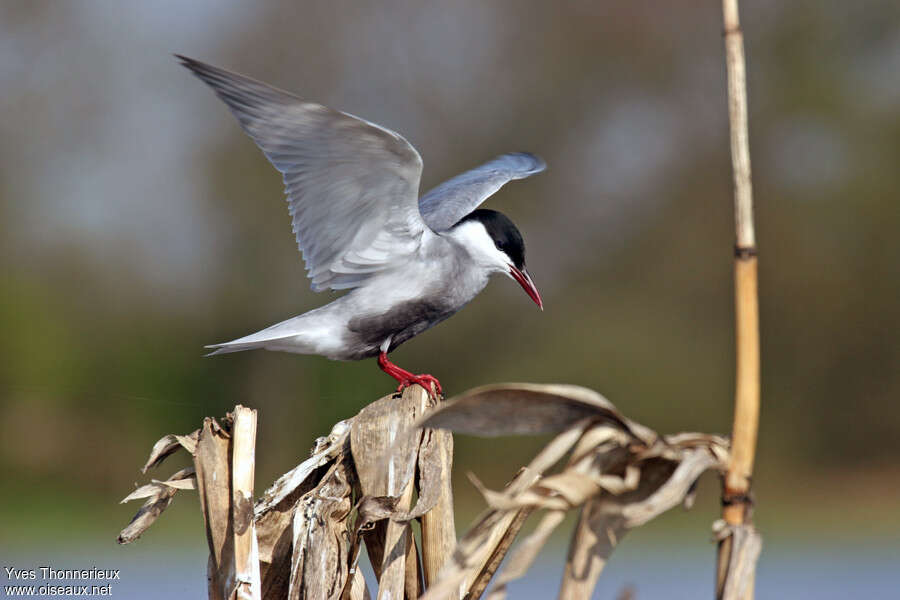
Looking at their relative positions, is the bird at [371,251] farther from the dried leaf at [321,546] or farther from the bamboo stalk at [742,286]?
the bamboo stalk at [742,286]

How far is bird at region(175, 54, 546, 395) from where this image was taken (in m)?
2.51

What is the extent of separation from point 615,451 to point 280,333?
1.91 meters

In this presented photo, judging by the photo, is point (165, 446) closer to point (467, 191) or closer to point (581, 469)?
point (581, 469)

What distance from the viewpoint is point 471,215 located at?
2947 millimetres

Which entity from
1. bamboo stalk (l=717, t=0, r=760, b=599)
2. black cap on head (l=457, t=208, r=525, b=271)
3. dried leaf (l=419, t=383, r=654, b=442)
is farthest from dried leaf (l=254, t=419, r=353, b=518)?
black cap on head (l=457, t=208, r=525, b=271)

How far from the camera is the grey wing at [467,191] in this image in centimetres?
316

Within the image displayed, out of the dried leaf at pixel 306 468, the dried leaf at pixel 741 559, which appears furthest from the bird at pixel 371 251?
the dried leaf at pixel 741 559

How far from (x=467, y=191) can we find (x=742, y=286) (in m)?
2.52

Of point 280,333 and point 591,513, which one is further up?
point 280,333

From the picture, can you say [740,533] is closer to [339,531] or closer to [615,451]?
[615,451]

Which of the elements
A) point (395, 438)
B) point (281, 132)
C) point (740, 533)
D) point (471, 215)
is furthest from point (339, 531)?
point (471, 215)

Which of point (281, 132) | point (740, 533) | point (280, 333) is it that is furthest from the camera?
point (280, 333)

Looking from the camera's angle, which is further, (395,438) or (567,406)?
(395,438)

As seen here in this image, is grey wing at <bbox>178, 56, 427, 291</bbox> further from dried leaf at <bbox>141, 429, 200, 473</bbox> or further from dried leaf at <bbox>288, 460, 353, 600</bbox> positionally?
dried leaf at <bbox>288, 460, 353, 600</bbox>
